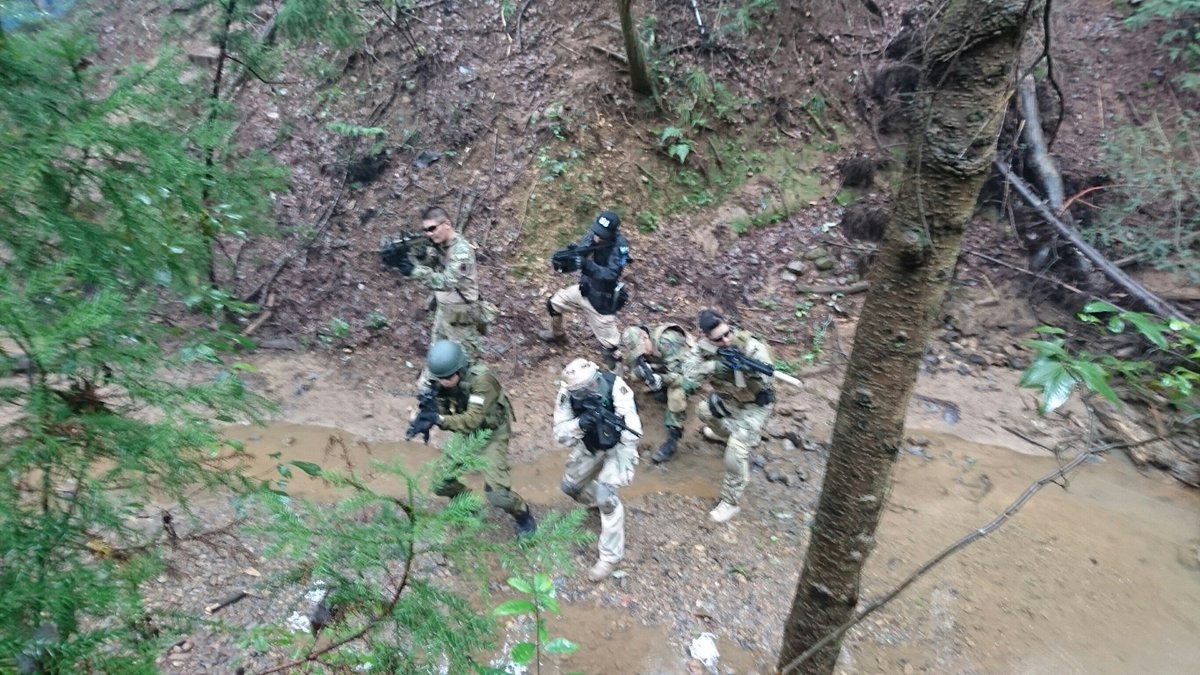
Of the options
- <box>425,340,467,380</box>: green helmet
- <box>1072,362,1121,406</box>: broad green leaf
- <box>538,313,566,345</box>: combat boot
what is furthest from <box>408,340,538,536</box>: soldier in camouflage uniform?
<box>1072,362,1121,406</box>: broad green leaf

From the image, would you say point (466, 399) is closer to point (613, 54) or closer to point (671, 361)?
point (671, 361)

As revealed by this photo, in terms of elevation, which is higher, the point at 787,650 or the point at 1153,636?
the point at 787,650

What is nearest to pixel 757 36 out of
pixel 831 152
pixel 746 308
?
pixel 831 152

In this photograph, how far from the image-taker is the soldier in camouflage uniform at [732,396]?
5.23 meters

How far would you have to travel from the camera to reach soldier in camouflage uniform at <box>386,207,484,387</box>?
5.96 m

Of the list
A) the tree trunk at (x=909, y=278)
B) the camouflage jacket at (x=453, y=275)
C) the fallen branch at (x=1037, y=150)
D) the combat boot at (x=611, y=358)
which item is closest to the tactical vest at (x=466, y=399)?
the camouflage jacket at (x=453, y=275)

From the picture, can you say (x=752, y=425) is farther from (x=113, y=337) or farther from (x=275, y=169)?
(x=275, y=169)

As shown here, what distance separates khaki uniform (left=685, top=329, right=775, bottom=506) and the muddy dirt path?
0.42 m

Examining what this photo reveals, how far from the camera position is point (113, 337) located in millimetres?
2674

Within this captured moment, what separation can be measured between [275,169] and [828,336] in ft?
20.6

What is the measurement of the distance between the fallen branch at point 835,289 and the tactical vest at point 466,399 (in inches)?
192

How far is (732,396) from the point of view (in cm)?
541

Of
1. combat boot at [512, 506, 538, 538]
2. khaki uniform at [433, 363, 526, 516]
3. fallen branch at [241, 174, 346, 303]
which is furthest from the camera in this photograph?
fallen branch at [241, 174, 346, 303]

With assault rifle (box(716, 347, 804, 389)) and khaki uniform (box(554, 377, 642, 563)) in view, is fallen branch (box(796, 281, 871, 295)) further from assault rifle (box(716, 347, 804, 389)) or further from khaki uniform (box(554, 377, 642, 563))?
khaki uniform (box(554, 377, 642, 563))
